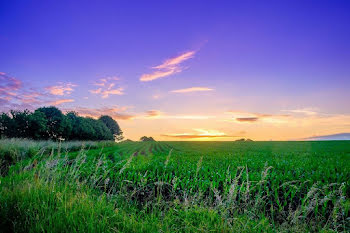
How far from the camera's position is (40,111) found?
45.1m

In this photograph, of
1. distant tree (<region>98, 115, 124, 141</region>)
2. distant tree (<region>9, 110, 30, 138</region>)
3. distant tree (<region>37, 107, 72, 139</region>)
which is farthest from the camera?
distant tree (<region>98, 115, 124, 141</region>)

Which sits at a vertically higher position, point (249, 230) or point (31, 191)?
point (31, 191)

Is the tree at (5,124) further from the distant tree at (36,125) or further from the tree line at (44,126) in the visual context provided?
the distant tree at (36,125)

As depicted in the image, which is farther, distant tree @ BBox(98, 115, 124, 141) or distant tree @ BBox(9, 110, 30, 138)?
distant tree @ BBox(98, 115, 124, 141)

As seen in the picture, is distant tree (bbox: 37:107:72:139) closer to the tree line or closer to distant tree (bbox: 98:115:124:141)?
the tree line

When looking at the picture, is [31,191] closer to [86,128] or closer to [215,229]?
[215,229]

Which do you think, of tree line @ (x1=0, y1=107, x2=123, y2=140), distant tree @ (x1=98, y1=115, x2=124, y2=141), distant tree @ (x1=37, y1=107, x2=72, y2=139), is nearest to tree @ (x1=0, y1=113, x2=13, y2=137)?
tree line @ (x1=0, y1=107, x2=123, y2=140)

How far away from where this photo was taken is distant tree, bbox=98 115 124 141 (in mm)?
86750

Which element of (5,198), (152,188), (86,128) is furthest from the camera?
(86,128)

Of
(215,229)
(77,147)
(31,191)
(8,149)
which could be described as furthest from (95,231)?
(77,147)

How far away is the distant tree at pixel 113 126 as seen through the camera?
3415 inches

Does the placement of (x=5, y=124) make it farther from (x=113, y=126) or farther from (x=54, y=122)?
(x=113, y=126)

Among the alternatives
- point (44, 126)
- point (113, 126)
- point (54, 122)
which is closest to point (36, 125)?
point (44, 126)

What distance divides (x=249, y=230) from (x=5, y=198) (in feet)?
15.7
